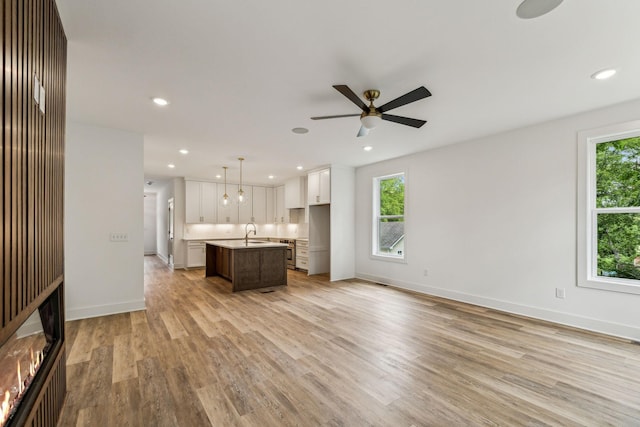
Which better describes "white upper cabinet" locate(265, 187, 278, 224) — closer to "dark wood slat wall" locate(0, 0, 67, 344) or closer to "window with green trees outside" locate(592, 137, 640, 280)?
"dark wood slat wall" locate(0, 0, 67, 344)

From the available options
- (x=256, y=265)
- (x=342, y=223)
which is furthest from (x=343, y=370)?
(x=342, y=223)

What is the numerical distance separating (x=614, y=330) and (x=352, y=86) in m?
4.00

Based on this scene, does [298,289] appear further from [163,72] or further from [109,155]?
[163,72]

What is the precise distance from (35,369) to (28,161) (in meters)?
1.09

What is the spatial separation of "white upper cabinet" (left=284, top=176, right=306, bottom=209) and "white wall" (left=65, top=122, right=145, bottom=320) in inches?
173

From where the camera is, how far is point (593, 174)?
3.52m

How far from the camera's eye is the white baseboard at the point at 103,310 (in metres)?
3.84

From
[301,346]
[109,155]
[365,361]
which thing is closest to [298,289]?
[301,346]

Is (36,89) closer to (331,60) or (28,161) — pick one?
(28,161)

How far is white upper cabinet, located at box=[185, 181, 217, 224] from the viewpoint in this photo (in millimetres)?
8219

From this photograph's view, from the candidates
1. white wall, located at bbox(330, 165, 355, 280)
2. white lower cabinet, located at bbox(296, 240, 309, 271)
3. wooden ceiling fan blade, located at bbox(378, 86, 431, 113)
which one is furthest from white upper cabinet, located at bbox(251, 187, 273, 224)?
wooden ceiling fan blade, located at bbox(378, 86, 431, 113)

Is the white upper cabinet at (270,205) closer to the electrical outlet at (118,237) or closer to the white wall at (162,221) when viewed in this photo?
the white wall at (162,221)

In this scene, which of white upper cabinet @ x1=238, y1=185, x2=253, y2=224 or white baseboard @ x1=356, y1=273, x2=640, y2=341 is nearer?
white baseboard @ x1=356, y1=273, x2=640, y2=341

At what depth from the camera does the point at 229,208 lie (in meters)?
8.88
